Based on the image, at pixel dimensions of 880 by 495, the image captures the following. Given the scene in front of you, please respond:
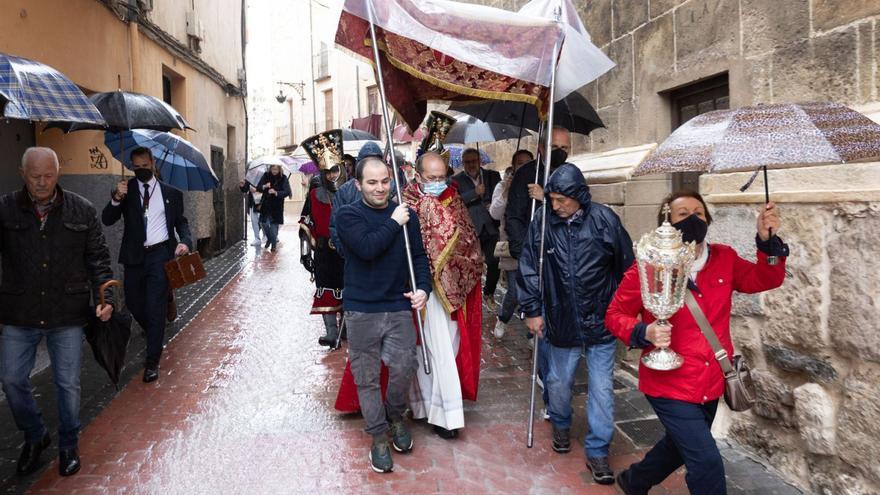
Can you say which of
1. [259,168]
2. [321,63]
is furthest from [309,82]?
[259,168]

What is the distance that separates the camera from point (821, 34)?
3.59 m

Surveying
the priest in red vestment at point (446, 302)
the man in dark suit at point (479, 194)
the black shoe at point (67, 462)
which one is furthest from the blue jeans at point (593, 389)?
the man in dark suit at point (479, 194)

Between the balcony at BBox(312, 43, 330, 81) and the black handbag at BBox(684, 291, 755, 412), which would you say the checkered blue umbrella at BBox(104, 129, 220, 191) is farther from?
the balcony at BBox(312, 43, 330, 81)

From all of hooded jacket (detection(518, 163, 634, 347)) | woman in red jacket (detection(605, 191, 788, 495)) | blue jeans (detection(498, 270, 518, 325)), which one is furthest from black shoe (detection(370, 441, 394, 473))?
blue jeans (detection(498, 270, 518, 325))

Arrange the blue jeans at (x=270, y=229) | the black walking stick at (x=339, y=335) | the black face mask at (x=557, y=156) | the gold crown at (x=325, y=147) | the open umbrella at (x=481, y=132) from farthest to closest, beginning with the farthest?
the blue jeans at (x=270, y=229), the open umbrella at (x=481, y=132), the black walking stick at (x=339, y=335), the gold crown at (x=325, y=147), the black face mask at (x=557, y=156)

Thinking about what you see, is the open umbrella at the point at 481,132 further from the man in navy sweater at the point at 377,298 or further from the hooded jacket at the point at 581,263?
the hooded jacket at the point at 581,263

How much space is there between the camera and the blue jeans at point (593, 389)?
3762 millimetres

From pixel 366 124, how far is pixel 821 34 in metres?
Result: 13.7

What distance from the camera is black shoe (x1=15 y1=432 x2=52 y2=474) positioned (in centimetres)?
381

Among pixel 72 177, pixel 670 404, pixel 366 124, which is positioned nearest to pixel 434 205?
pixel 670 404

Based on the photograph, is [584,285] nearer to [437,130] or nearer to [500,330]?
[437,130]

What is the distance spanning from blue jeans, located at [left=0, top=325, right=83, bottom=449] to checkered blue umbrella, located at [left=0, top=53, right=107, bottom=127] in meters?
1.18

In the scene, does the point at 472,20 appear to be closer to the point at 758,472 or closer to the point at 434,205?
the point at 434,205

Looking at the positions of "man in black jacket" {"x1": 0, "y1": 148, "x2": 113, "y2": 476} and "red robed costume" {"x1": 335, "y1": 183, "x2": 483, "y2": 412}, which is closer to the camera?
"man in black jacket" {"x1": 0, "y1": 148, "x2": 113, "y2": 476}
